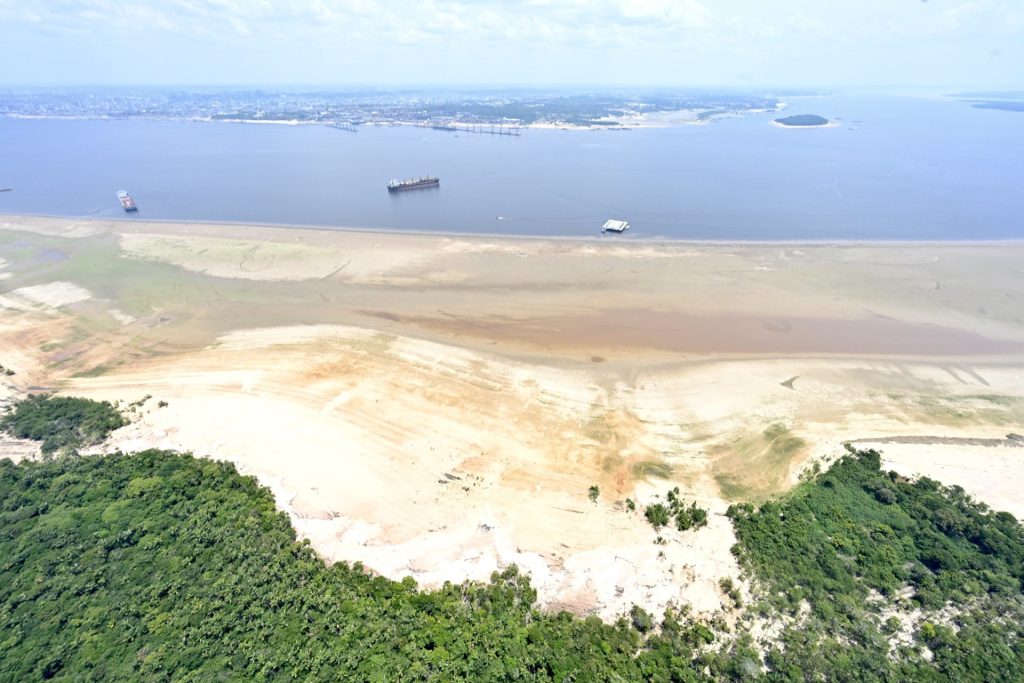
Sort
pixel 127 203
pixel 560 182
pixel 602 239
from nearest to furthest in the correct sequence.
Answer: pixel 602 239
pixel 127 203
pixel 560 182

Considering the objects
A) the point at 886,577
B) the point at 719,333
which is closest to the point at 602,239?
the point at 719,333

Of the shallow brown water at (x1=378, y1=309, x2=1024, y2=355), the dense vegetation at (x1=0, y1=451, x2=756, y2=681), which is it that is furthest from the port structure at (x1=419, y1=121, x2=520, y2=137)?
the dense vegetation at (x1=0, y1=451, x2=756, y2=681)

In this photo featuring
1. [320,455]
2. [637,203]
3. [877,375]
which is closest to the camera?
[320,455]

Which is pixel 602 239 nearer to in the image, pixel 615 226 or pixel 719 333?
pixel 615 226

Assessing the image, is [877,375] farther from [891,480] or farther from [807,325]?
[891,480]

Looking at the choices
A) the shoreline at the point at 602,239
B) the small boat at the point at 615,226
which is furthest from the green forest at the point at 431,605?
the small boat at the point at 615,226

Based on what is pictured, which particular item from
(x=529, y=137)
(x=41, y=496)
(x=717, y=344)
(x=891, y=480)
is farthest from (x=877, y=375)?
(x=529, y=137)
